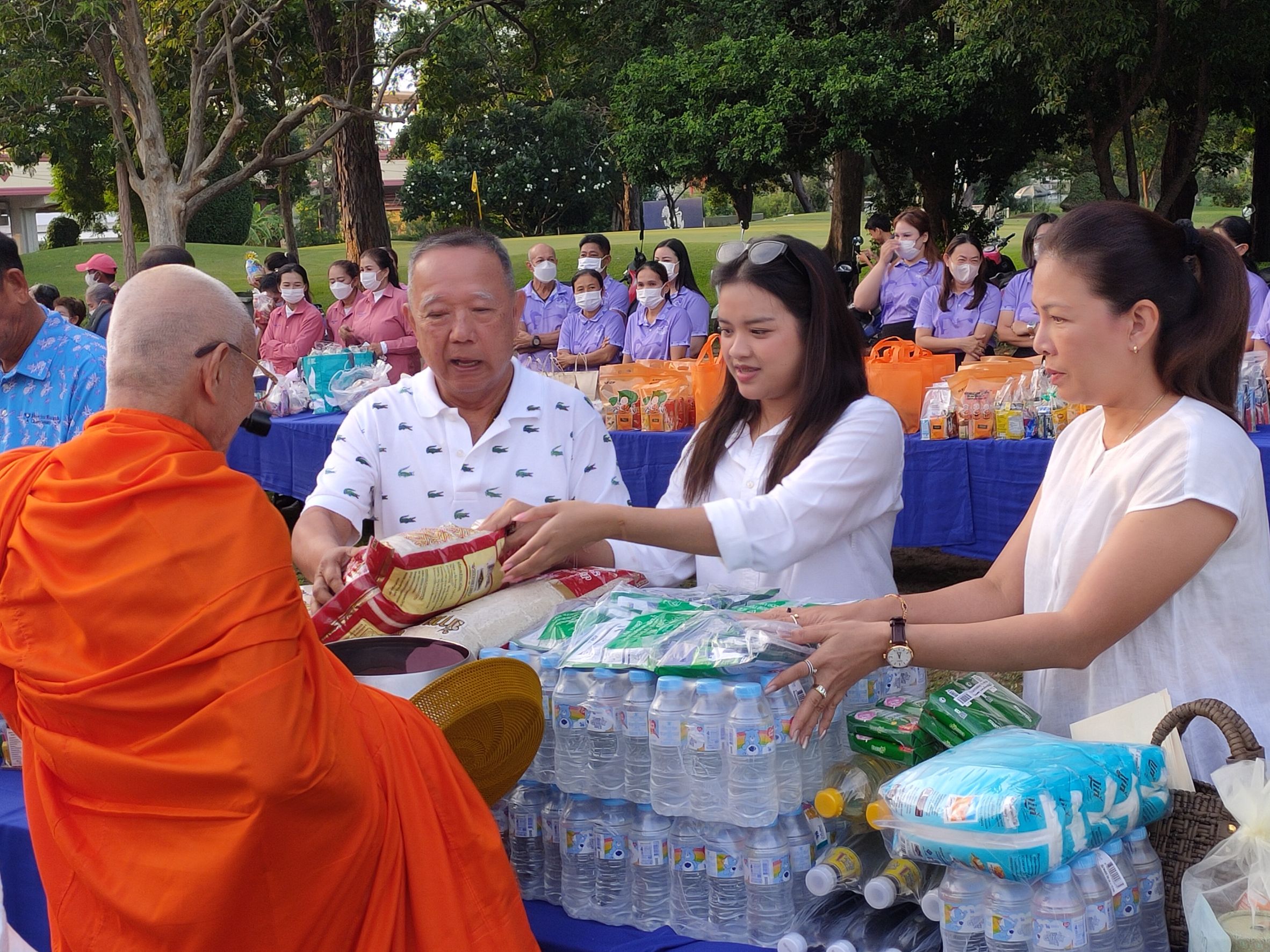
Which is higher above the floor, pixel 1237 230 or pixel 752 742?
pixel 1237 230

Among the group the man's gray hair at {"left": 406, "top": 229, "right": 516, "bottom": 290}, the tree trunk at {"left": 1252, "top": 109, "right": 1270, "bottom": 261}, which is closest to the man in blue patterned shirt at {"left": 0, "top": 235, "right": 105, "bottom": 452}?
the man's gray hair at {"left": 406, "top": 229, "right": 516, "bottom": 290}

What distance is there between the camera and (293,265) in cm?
1069

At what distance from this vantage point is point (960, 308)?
8.31 m

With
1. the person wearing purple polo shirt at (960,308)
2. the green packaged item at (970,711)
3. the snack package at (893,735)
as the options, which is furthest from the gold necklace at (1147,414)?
the person wearing purple polo shirt at (960,308)

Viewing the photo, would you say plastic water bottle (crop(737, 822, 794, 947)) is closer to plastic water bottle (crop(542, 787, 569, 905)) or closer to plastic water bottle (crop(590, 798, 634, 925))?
plastic water bottle (crop(590, 798, 634, 925))

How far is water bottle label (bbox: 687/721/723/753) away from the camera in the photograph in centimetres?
164

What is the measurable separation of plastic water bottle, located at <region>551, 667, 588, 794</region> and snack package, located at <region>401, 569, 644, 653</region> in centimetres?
24

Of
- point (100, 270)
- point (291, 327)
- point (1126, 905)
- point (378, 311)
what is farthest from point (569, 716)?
point (100, 270)

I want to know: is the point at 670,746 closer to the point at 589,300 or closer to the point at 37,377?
the point at 37,377

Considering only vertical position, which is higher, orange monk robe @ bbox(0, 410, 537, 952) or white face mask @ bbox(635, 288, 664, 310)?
white face mask @ bbox(635, 288, 664, 310)

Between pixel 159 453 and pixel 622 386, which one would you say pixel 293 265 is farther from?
pixel 159 453

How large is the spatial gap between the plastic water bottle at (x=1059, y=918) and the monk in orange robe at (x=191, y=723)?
0.69m

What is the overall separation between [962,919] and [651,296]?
25.5 feet

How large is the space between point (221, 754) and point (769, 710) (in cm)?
75
